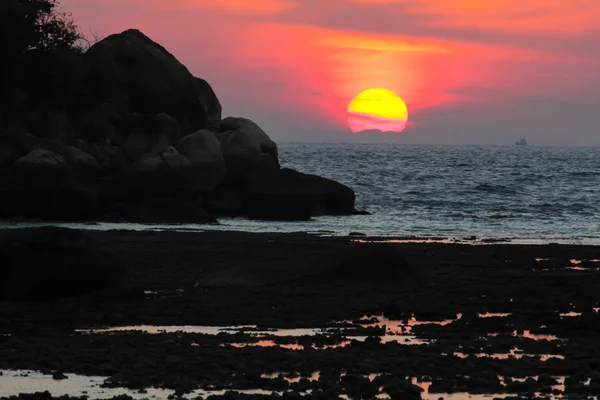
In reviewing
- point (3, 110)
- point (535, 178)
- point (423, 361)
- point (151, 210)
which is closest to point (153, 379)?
point (423, 361)

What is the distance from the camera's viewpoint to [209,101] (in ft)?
196

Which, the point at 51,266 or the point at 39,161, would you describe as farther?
the point at 39,161

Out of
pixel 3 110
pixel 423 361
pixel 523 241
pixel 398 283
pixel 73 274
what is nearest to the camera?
pixel 423 361

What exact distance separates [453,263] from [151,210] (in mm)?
16549

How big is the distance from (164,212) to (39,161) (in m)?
5.32

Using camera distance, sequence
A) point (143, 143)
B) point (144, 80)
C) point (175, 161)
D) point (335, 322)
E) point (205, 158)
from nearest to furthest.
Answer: point (335, 322)
point (175, 161)
point (205, 158)
point (143, 143)
point (144, 80)

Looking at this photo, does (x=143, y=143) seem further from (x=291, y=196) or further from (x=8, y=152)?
(x=291, y=196)

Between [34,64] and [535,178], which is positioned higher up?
[34,64]

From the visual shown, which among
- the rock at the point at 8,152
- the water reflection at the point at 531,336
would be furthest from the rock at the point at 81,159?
the water reflection at the point at 531,336

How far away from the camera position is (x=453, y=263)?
2506 centimetres

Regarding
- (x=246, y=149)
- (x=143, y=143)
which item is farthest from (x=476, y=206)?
(x=143, y=143)

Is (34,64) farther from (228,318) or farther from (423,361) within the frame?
(423,361)

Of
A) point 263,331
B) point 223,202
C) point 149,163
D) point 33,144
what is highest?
point 33,144

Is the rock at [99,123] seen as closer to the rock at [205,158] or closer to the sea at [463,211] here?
the rock at [205,158]
